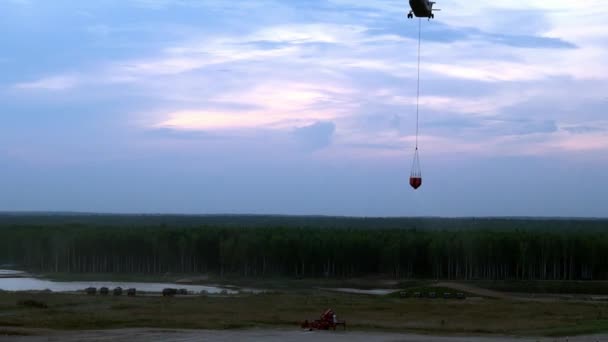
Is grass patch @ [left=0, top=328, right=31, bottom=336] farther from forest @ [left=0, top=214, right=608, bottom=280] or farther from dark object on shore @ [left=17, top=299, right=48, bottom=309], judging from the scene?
forest @ [left=0, top=214, right=608, bottom=280]

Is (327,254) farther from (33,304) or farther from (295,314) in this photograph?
(33,304)

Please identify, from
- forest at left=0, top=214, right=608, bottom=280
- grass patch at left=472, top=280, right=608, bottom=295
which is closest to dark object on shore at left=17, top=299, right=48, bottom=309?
grass patch at left=472, top=280, right=608, bottom=295

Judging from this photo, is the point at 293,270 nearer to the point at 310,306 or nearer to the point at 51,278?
the point at 51,278

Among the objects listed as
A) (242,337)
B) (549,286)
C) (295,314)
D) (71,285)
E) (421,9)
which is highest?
(421,9)

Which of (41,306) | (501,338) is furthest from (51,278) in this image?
(501,338)

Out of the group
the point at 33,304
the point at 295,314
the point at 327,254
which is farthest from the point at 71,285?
the point at 295,314

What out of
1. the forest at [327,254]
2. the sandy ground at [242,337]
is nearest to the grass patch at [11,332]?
the sandy ground at [242,337]

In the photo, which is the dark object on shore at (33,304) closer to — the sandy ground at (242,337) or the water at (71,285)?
the sandy ground at (242,337)
